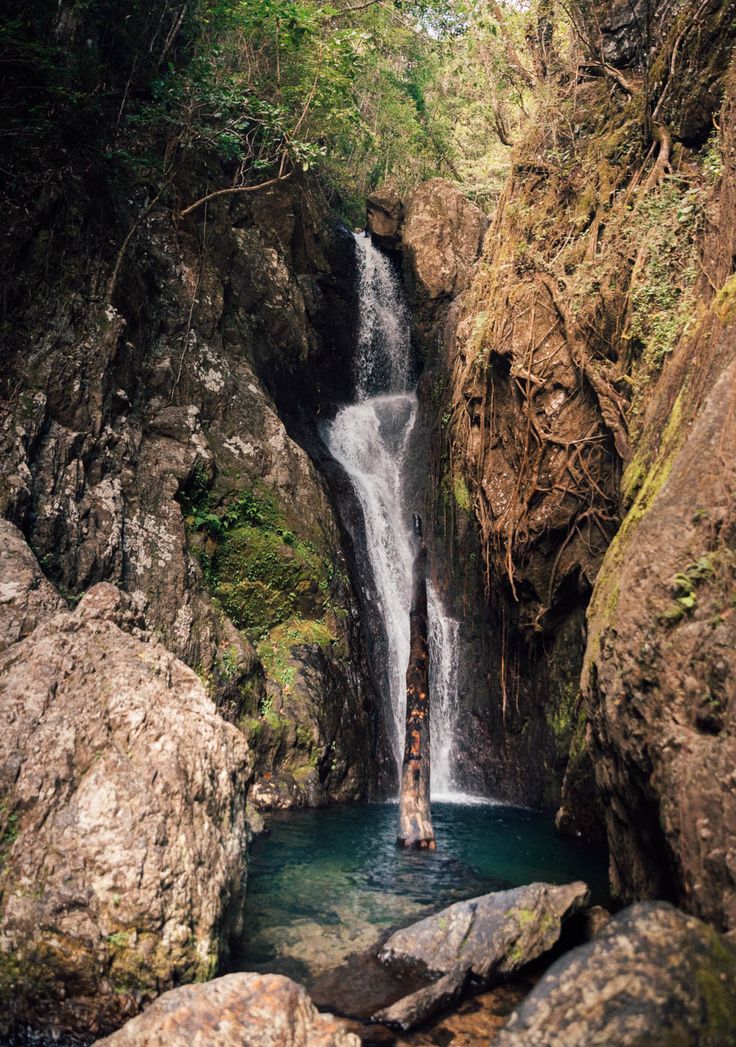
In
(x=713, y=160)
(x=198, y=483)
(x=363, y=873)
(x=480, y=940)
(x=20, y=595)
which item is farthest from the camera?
(x=198, y=483)

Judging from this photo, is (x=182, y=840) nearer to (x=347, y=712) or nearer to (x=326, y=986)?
(x=326, y=986)

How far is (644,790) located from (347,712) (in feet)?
25.2

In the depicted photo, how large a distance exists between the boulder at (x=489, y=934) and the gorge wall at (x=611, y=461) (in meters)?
0.75

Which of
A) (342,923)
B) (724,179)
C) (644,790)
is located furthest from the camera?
(724,179)

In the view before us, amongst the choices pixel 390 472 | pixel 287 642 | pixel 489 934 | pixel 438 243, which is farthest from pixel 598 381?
pixel 438 243

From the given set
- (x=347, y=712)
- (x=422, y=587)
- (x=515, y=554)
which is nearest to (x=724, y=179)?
→ (x=515, y=554)

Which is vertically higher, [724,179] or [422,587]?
[724,179]

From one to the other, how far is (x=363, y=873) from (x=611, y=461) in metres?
6.93

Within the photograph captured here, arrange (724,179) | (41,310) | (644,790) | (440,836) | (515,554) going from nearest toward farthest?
(644,790) → (724,179) → (440,836) → (41,310) → (515,554)

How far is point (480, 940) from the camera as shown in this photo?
480 cm

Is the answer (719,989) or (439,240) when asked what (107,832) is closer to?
(719,989)

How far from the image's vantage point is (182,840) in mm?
4438

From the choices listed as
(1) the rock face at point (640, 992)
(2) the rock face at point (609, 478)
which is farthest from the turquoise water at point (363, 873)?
(1) the rock face at point (640, 992)

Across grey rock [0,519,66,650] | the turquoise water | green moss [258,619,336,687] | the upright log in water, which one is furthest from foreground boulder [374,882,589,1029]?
green moss [258,619,336,687]
